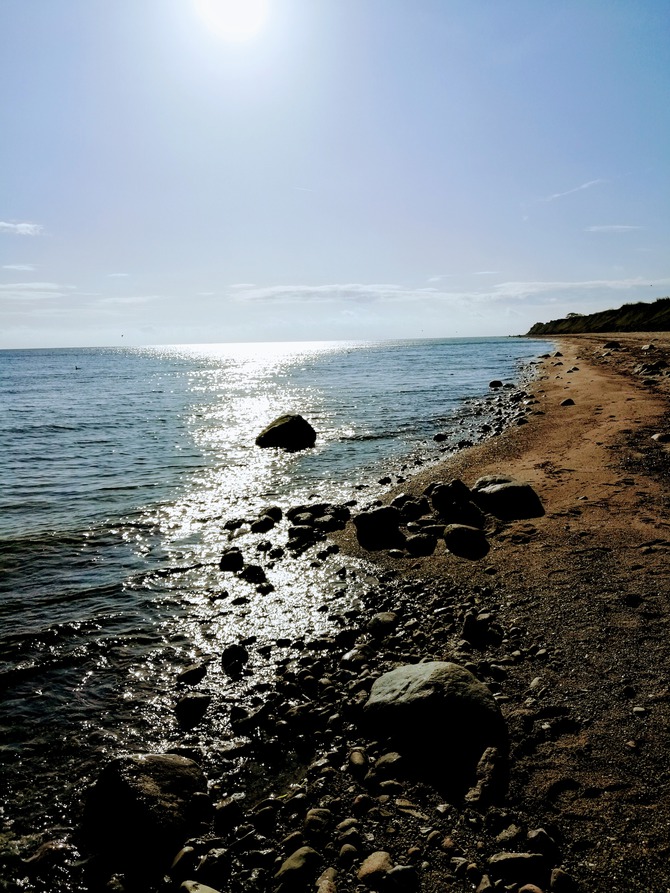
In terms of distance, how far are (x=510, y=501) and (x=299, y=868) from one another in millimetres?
8923

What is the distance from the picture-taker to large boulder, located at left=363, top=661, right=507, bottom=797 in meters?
4.81

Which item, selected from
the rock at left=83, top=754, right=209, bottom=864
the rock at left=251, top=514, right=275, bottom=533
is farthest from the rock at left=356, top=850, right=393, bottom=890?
the rock at left=251, top=514, right=275, bottom=533

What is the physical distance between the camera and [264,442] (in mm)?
22484

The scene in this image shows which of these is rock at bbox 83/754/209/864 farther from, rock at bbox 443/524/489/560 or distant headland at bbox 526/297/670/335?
distant headland at bbox 526/297/670/335

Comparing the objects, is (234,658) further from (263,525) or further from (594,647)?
(263,525)

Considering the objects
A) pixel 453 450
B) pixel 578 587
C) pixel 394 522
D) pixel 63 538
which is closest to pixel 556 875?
pixel 578 587

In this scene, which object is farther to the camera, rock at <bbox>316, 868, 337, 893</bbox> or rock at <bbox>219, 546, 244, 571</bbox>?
rock at <bbox>219, 546, 244, 571</bbox>

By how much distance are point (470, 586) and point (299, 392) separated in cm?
4148

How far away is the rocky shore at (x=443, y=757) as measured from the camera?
3.89 metres

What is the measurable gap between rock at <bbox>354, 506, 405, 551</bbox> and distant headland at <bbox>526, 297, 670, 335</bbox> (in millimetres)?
84012

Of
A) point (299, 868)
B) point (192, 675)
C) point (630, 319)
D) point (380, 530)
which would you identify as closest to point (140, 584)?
point (192, 675)

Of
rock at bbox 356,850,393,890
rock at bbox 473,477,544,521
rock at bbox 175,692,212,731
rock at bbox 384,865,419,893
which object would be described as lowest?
rock at bbox 175,692,212,731

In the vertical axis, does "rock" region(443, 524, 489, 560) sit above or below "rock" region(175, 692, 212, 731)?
above

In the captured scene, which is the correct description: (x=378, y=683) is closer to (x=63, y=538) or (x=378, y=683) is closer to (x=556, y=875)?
(x=556, y=875)
